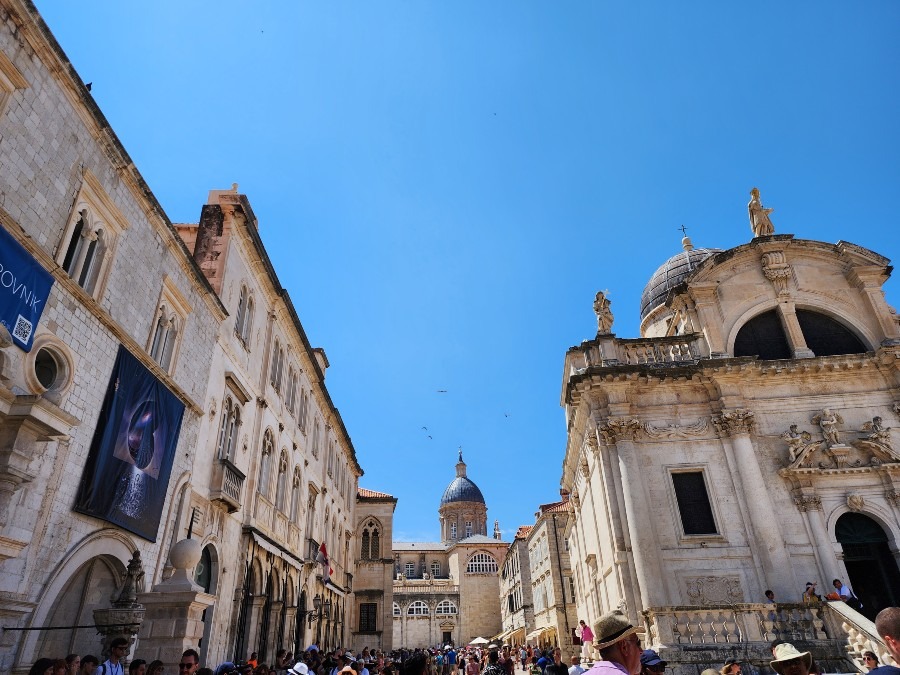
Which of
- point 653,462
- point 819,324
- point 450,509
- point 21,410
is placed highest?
point 450,509

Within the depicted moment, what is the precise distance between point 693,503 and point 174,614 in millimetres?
14969

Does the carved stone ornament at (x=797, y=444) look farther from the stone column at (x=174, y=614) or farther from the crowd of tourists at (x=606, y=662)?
the stone column at (x=174, y=614)

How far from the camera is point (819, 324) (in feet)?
71.1

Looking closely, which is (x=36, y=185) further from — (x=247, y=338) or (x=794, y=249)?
(x=794, y=249)

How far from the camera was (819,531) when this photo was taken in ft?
59.2

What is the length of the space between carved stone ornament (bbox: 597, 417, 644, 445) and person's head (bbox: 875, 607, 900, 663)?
53.7 feet

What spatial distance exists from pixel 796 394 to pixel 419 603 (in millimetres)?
58530

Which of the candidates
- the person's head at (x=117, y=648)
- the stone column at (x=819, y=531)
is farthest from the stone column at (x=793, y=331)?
the person's head at (x=117, y=648)

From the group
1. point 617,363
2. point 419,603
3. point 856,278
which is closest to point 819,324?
point 856,278

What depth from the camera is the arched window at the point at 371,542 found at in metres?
41.0

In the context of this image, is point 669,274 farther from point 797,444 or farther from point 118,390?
point 118,390

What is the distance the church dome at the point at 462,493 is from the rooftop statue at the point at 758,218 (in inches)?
3066

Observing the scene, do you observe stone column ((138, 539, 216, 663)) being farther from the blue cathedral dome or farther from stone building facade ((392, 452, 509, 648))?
the blue cathedral dome

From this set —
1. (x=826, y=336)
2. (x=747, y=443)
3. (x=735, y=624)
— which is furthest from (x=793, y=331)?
(x=735, y=624)
